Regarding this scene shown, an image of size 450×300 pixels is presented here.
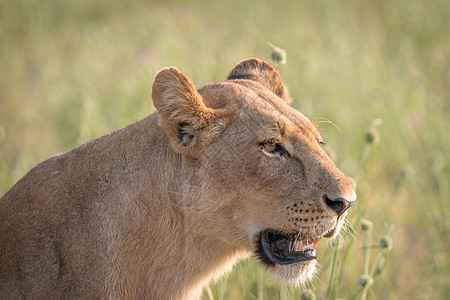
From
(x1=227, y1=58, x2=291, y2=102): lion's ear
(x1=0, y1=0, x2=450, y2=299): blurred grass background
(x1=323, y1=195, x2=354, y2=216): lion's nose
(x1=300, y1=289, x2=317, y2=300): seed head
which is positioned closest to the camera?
(x1=323, y1=195, x2=354, y2=216): lion's nose

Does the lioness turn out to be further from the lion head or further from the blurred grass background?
the blurred grass background

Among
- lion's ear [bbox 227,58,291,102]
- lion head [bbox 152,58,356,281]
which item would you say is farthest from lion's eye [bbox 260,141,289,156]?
lion's ear [bbox 227,58,291,102]

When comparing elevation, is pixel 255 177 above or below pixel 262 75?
below

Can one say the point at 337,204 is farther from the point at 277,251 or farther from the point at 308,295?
the point at 308,295

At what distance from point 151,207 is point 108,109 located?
4.21 meters

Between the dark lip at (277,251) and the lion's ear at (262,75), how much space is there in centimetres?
99

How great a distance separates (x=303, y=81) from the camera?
26.9ft

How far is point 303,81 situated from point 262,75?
4.49 meters

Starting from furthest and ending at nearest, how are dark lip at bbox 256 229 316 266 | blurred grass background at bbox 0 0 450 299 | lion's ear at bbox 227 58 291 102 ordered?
blurred grass background at bbox 0 0 450 299, lion's ear at bbox 227 58 291 102, dark lip at bbox 256 229 316 266

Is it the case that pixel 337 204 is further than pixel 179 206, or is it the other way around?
pixel 179 206

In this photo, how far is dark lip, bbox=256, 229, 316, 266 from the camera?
10.4 feet

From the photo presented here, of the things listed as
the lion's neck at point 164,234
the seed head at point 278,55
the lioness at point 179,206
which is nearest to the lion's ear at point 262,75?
the seed head at point 278,55

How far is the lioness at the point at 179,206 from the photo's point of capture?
308 cm

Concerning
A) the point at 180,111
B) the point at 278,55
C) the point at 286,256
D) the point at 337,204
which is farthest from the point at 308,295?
the point at 278,55
